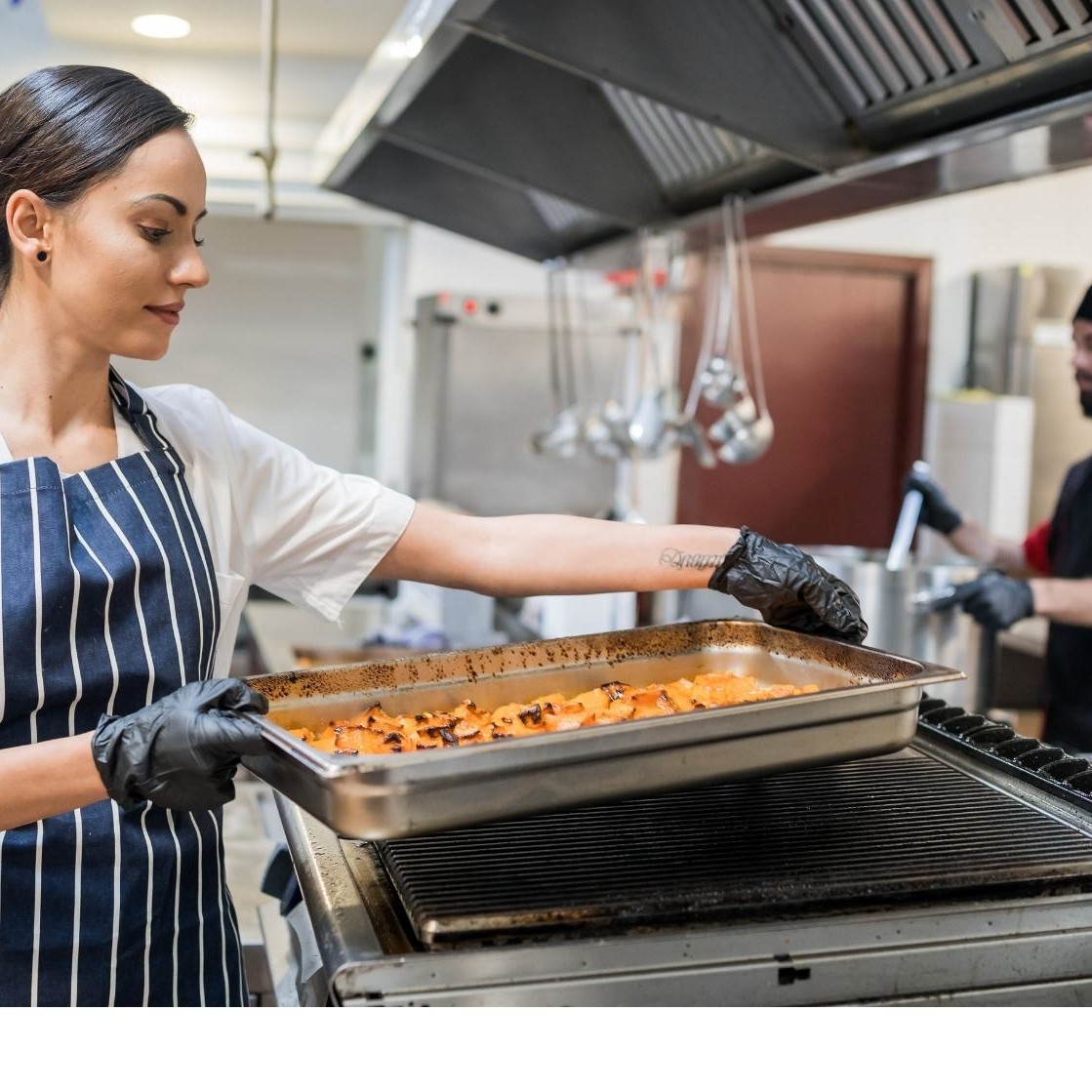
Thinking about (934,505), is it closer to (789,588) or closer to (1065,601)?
(1065,601)

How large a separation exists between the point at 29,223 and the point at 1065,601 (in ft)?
7.44

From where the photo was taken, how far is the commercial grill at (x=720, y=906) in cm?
108

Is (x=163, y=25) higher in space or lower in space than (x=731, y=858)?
higher

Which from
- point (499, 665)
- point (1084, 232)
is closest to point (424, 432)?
point (1084, 232)

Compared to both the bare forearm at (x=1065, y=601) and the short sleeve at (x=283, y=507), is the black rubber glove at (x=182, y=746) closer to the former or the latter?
the short sleeve at (x=283, y=507)

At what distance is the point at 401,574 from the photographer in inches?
71.8

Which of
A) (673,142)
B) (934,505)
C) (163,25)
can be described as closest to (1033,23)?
(673,142)

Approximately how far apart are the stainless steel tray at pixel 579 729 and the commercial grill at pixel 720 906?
11 cm

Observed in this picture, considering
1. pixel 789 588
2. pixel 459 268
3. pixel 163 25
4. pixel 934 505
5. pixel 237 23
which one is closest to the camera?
pixel 789 588

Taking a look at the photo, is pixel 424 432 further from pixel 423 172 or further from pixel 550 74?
pixel 550 74

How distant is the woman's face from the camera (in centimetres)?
143

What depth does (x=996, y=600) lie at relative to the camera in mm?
2754

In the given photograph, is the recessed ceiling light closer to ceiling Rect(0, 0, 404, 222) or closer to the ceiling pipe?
ceiling Rect(0, 0, 404, 222)

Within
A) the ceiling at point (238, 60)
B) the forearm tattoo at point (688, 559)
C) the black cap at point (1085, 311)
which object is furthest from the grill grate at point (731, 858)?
the ceiling at point (238, 60)
